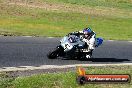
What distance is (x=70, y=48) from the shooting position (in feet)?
65.7

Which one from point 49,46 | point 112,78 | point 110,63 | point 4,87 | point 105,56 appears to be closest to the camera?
point 112,78

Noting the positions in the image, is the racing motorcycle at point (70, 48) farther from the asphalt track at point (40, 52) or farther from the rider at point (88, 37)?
the asphalt track at point (40, 52)

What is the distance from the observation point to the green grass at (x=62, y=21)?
34.9m

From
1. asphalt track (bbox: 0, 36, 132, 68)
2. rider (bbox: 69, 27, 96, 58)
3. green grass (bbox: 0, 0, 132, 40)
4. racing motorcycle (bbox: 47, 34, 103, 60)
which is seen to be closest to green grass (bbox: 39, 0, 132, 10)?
green grass (bbox: 0, 0, 132, 40)

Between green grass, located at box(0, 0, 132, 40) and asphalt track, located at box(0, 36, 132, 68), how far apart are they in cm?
637

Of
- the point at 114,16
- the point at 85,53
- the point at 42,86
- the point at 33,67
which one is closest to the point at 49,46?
the point at 85,53

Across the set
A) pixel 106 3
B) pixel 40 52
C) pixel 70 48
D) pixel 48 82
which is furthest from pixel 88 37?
pixel 106 3

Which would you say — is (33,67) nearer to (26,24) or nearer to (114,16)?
(26,24)

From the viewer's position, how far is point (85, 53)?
20781 millimetres

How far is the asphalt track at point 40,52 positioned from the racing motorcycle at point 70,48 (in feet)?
0.89

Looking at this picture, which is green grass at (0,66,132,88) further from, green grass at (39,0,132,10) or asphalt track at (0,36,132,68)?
green grass at (39,0,132,10)

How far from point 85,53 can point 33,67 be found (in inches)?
144

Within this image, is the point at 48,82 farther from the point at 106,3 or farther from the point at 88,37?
the point at 106,3

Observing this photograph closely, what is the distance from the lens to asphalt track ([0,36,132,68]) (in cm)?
1933
